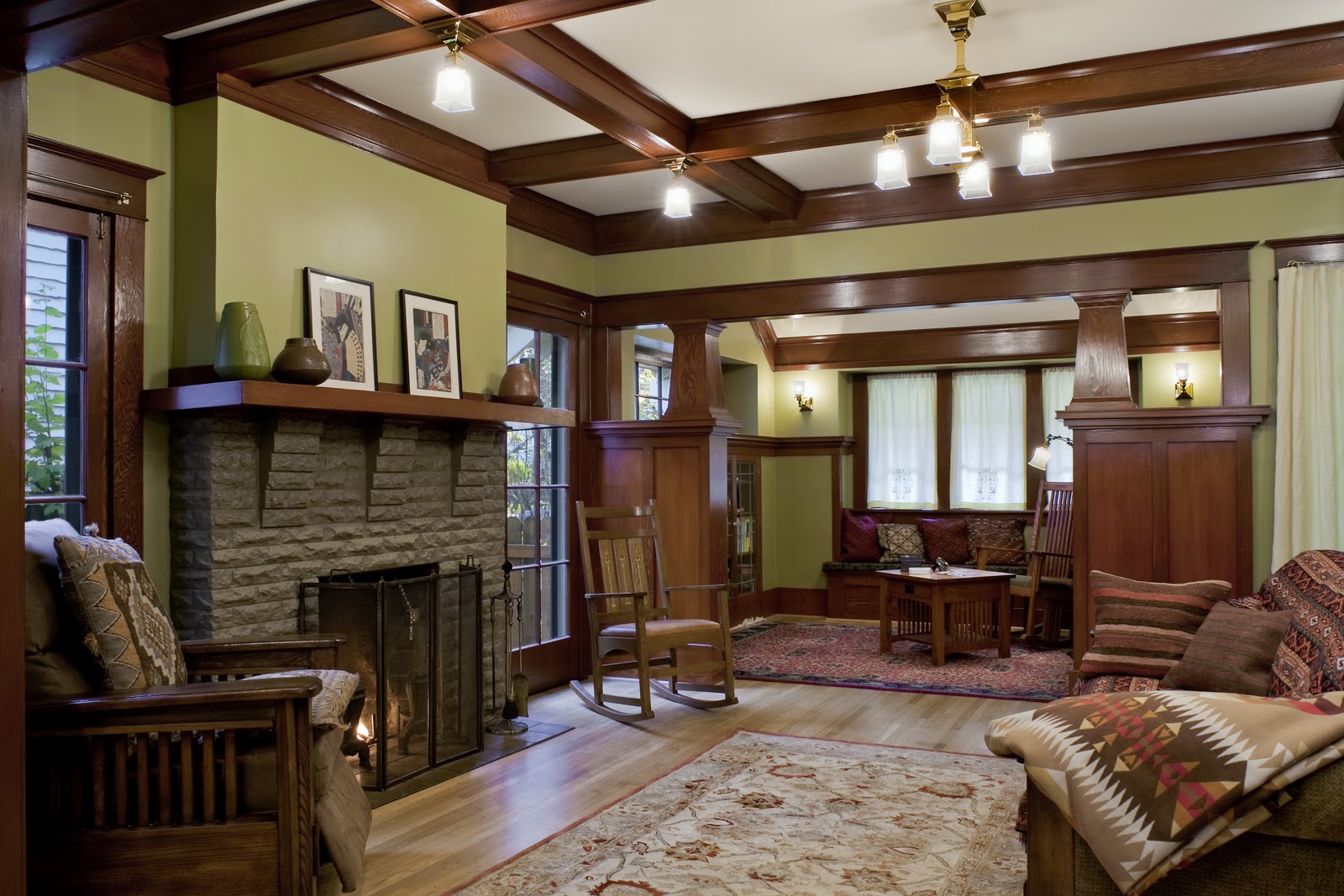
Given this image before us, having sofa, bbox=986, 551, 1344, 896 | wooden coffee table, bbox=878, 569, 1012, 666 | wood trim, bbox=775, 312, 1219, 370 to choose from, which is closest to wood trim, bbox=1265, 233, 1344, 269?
wooden coffee table, bbox=878, 569, 1012, 666

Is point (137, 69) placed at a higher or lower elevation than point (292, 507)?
higher

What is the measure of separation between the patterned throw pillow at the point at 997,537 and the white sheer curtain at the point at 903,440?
1.80 feet

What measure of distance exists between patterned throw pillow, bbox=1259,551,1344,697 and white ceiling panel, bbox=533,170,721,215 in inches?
125

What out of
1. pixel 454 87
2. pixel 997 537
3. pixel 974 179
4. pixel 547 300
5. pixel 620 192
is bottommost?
pixel 997 537

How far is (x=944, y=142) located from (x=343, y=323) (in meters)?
2.26

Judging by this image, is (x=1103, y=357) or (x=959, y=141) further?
→ (x=1103, y=357)

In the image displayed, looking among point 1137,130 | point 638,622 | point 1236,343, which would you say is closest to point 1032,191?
point 1137,130

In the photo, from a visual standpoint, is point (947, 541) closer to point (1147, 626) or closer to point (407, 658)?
point (1147, 626)

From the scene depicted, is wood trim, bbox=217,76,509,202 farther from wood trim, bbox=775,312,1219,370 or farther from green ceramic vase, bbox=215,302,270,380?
wood trim, bbox=775,312,1219,370

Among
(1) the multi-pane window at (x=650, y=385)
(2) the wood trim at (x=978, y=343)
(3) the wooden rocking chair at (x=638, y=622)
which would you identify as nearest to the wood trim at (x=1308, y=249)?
(3) the wooden rocking chair at (x=638, y=622)

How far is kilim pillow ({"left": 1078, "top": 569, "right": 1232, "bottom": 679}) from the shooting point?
362 centimetres

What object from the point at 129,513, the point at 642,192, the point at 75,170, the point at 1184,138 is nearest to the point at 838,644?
the point at 642,192

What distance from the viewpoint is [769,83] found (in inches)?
159

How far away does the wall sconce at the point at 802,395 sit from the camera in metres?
9.02
